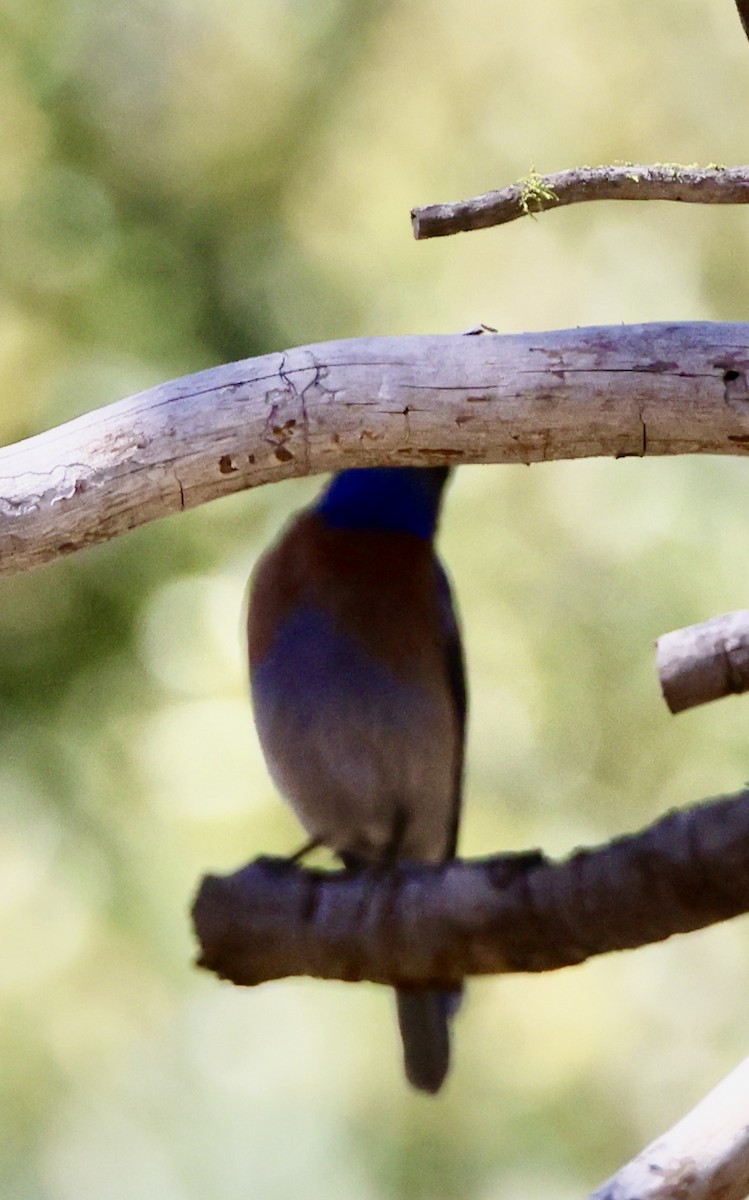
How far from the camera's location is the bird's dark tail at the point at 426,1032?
3.48 feet

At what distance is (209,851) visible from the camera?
1892 millimetres

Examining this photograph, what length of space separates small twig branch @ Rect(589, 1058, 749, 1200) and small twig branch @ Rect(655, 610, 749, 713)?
262 mm

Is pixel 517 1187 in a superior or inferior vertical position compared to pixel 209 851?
inferior

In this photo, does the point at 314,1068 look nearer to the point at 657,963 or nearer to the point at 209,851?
the point at 209,851

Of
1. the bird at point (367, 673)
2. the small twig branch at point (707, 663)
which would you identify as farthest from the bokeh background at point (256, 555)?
the small twig branch at point (707, 663)

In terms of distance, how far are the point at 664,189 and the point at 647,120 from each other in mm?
1304

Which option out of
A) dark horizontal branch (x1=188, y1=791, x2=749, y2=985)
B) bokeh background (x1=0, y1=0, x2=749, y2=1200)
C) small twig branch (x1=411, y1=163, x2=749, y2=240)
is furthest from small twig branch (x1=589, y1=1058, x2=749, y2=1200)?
bokeh background (x1=0, y1=0, x2=749, y2=1200)

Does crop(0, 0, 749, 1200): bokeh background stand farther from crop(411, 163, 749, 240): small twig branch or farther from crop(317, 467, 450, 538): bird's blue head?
crop(411, 163, 749, 240): small twig branch

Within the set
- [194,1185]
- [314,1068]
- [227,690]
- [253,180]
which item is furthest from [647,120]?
[194,1185]

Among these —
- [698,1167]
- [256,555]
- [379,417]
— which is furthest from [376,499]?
A: [256,555]

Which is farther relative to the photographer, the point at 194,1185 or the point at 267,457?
the point at 194,1185

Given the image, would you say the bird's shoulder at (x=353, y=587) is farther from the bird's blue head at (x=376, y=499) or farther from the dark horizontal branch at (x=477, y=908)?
the dark horizontal branch at (x=477, y=908)

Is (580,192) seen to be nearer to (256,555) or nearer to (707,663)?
(707,663)

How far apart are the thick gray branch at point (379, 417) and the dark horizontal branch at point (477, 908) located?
23cm
